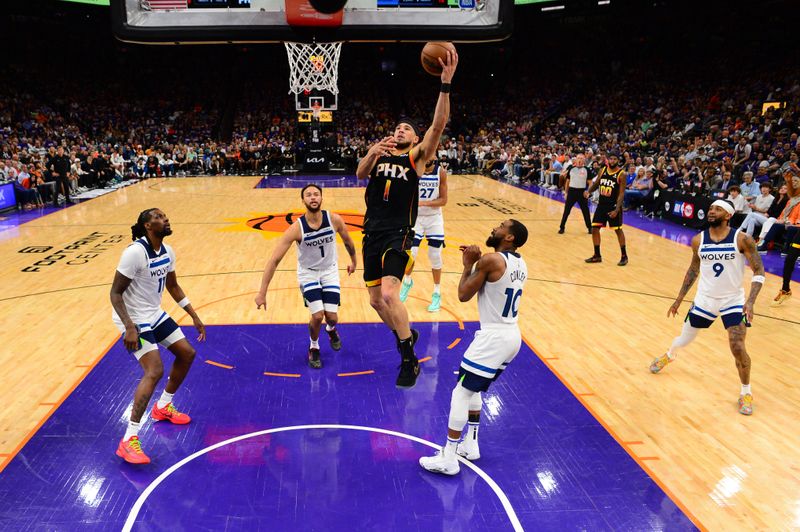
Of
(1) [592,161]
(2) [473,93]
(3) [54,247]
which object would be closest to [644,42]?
(2) [473,93]

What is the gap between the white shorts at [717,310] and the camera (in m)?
5.15

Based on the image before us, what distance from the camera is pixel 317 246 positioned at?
5824 millimetres

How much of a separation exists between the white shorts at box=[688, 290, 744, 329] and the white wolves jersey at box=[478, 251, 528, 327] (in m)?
2.33

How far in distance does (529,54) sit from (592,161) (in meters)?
18.4

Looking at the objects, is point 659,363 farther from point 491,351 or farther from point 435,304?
point 435,304

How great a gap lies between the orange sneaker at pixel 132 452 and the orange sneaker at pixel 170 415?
54 centimetres

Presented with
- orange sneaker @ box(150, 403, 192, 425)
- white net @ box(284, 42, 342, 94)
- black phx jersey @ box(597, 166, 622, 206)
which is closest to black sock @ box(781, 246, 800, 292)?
black phx jersey @ box(597, 166, 622, 206)

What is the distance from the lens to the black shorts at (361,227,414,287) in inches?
194

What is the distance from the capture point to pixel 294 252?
11.3 metres

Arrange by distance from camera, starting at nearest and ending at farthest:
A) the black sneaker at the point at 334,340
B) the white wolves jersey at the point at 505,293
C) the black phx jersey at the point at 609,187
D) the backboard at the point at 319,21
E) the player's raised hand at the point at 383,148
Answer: the white wolves jersey at the point at 505,293
the player's raised hand at the point at 383,148
the black sneaker at the point at 334,340
the backboard at the point at 319,21
the black phx jersey at the point at 609,187

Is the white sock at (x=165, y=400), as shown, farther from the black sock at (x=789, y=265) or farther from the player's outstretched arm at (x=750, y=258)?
the black sock at (x=789, y=265)

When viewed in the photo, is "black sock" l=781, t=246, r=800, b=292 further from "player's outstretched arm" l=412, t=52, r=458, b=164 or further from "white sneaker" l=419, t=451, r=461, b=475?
"white sneaker" l=419, t=451, r=461, b=475

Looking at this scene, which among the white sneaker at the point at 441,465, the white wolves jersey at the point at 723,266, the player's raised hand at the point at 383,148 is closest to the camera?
the white sneaker at the point at 441,465

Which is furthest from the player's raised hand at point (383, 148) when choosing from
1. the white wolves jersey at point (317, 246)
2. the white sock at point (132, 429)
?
the white sock at point (132, 429)
